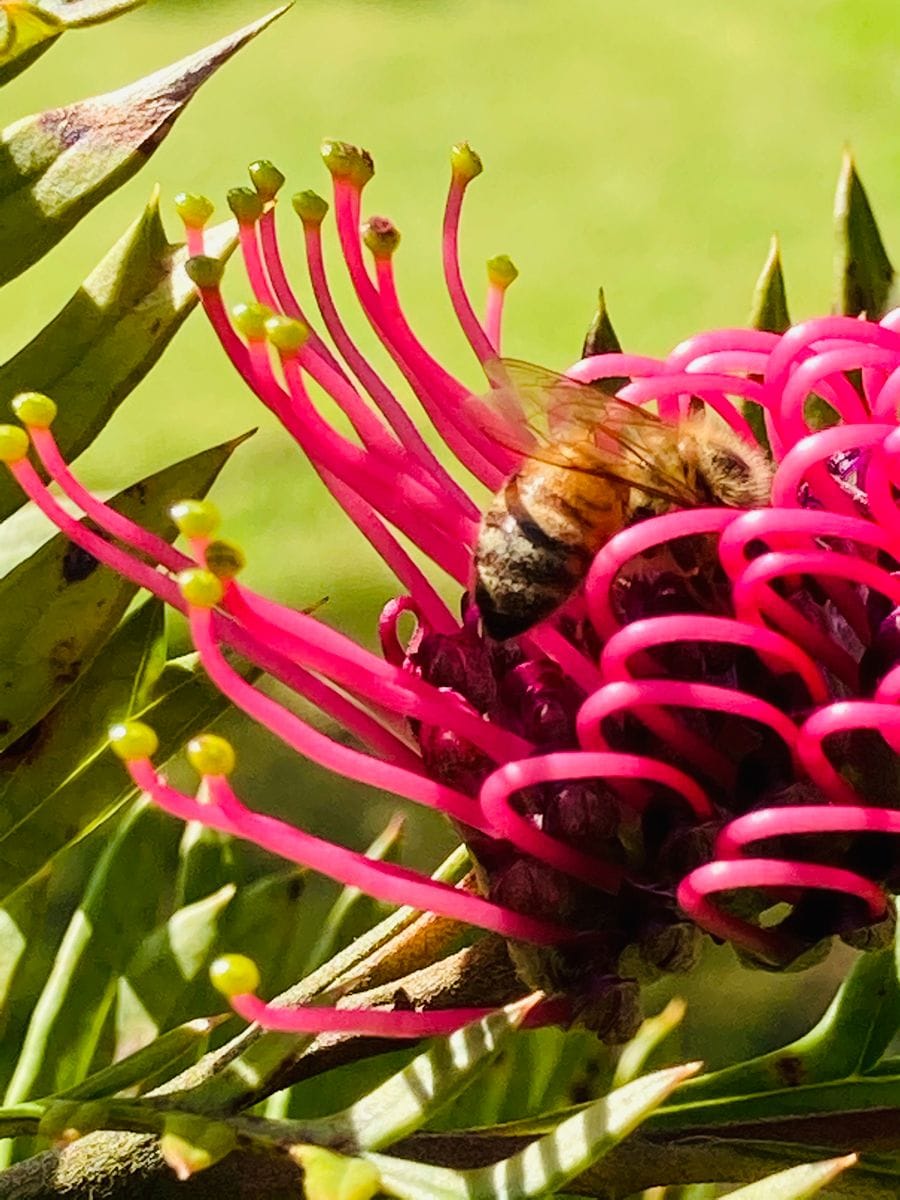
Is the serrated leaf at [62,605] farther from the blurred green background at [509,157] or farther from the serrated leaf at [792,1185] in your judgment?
the blurred green background at [509,157]

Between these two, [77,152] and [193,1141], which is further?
[77,152]

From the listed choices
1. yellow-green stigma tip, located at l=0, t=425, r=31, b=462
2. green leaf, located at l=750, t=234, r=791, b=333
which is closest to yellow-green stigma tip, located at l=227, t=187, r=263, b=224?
yellow-green stigma tip, located at l=0, t=425, r=31, b=462

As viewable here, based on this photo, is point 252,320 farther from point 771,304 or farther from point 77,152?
point 771,304

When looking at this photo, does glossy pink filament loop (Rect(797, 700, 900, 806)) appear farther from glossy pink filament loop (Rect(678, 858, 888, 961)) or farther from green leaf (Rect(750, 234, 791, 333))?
green leaf (Rect(750, 234, 791, 333))

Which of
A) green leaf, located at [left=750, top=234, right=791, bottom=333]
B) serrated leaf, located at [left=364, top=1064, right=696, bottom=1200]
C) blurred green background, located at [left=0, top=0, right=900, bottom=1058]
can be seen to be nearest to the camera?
serrated leaf, located at [left=364, top=1064, right=696, bottom=1200]

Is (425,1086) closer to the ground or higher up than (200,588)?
closer to the ground

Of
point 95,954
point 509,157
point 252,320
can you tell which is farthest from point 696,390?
point 509,157
